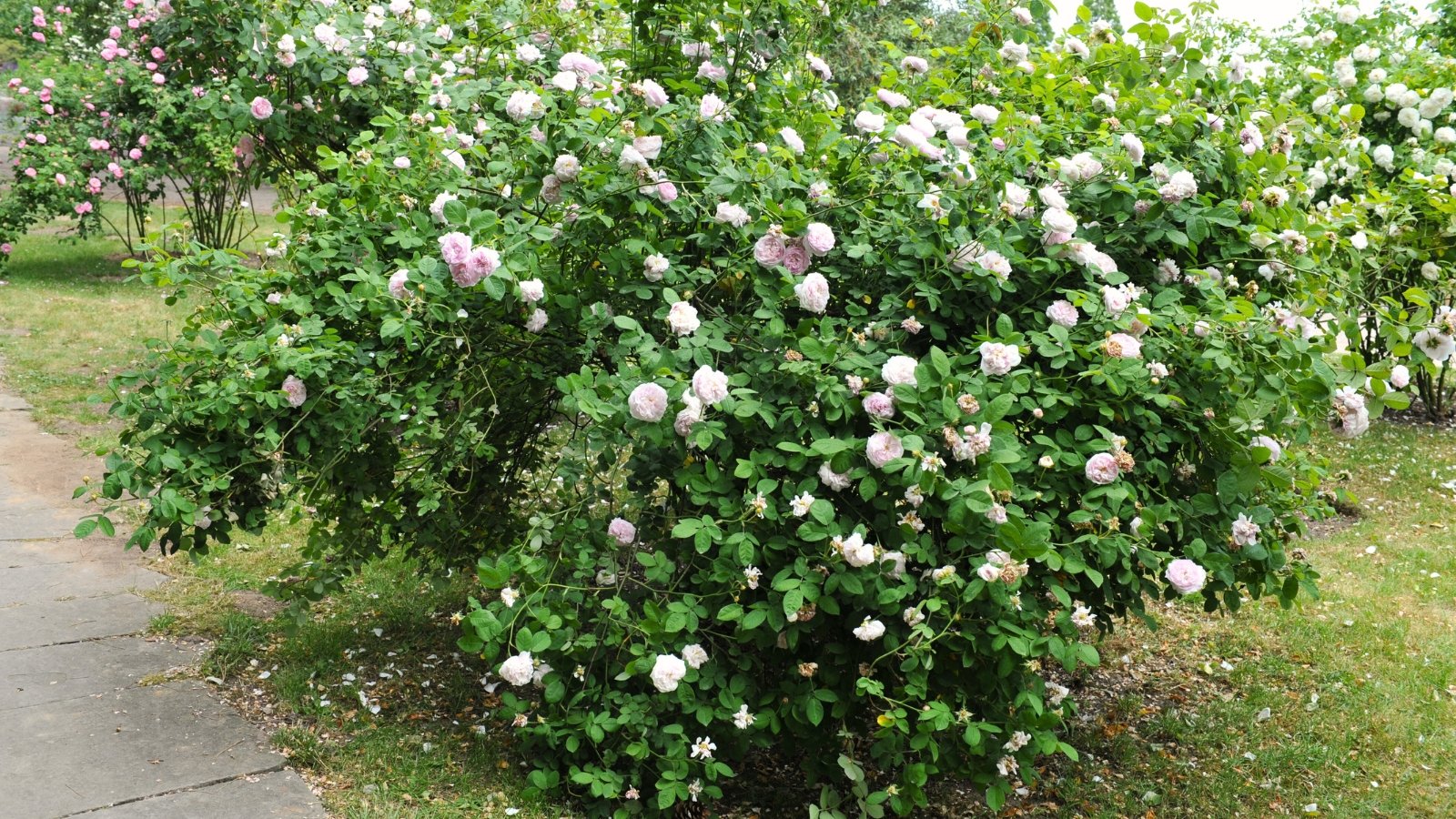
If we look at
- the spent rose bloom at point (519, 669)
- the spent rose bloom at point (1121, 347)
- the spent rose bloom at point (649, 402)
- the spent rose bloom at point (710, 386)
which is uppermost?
the spent rose bloom at point (1121, 347)

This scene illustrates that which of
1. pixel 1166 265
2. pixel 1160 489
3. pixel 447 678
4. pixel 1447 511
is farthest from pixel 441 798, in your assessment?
pixel 1447 511

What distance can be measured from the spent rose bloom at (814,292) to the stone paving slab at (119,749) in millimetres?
1894

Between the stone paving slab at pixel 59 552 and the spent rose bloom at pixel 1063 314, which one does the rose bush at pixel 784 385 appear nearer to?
the spent rose bloom at pixel 1063 314

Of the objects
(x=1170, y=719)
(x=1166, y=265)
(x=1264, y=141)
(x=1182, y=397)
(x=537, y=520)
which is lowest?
(x=1170, y=719)

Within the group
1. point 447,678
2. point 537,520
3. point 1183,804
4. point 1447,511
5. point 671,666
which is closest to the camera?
point 671,666

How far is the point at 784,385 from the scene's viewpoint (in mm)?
2779

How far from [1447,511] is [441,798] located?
5677 mm

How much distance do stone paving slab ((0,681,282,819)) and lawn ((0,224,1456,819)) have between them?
12cm

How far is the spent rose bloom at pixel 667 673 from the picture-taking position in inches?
102

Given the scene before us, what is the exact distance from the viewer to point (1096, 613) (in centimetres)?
308

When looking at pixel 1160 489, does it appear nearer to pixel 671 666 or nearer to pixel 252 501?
pixel 671 666

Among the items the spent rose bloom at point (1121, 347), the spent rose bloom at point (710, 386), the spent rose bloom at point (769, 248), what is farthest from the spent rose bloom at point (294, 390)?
the spent rose bloom at point (1121, 347)

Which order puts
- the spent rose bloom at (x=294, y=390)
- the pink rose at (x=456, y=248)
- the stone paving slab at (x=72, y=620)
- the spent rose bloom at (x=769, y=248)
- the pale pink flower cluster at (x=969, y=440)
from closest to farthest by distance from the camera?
the pale pink flower cluster at (x=969, y=440) < the pink rose at (x=456, y=248) < the spent rose bloom at (x=769, y=248) < the spent rose bloom at (x=294, y=390) < the stone paving slab at (x=72, y=620)

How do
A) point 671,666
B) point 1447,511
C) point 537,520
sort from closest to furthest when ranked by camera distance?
1. point 671,666
2. point 537,520
3. point 1447,511
